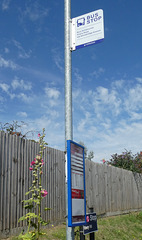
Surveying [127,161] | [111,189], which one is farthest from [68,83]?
[127,161]

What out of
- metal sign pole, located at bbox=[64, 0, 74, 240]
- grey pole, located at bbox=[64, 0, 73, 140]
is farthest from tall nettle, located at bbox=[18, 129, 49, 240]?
grey pole, located at bbox=[64, 0, 73, 140]

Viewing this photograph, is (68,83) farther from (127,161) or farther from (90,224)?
(127,161)

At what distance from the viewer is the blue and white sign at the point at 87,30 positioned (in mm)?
3814

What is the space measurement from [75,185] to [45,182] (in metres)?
3.81

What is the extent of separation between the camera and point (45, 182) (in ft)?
22.5

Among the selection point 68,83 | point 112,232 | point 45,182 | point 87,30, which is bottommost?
point 112,232

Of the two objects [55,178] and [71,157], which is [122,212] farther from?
[71,157]

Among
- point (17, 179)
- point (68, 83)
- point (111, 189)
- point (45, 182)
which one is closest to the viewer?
point (68, 83)

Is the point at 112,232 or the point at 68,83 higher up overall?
the point at 68,83

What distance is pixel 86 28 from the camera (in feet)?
12.8

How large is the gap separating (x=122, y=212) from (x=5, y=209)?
813 cm

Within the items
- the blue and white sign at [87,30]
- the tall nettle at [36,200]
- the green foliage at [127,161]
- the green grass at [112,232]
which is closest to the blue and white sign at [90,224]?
the tall nettle at [36,200]

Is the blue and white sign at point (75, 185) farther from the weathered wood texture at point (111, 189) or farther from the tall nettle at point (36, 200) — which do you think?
the weathered wood texture at point (111, 189)

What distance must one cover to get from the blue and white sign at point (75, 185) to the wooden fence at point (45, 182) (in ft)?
8.30
